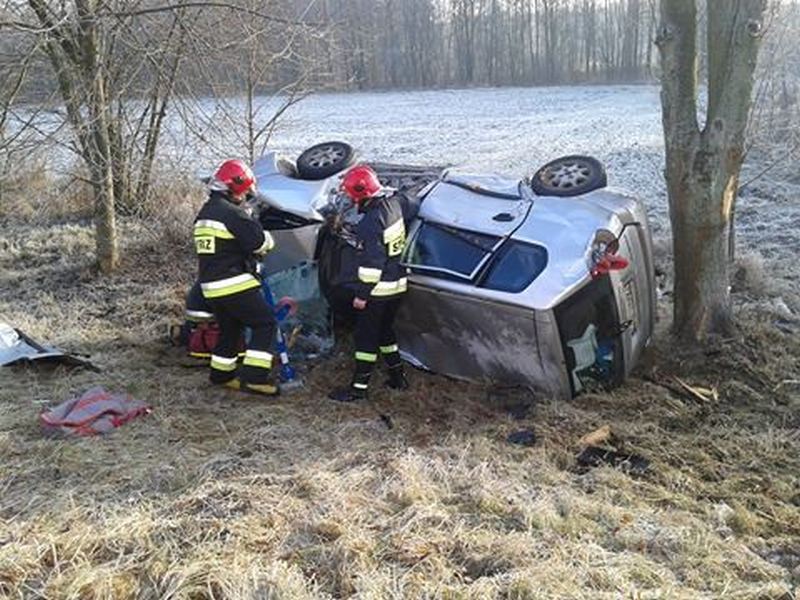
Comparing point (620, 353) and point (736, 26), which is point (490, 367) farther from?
point (736, 26)

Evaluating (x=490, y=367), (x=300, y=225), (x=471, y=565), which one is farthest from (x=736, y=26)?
(x=471, y=565)

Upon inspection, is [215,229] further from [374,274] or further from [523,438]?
[523,438]

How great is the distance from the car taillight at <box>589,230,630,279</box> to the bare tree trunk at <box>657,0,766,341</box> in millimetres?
1350

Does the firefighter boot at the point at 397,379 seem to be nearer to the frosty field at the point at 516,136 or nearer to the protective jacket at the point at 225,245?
the protective jacket at the point at 225,245

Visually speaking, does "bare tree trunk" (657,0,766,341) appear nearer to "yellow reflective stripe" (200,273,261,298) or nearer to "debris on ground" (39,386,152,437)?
"yellow reflective stripe" (200,273,261,298)

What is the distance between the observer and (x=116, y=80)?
33.1ft

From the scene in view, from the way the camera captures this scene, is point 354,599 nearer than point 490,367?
Yes

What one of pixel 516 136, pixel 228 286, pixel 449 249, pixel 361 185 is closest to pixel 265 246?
pixel 228 286

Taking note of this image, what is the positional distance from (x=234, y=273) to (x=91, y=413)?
1322mm

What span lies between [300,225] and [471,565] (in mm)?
3575

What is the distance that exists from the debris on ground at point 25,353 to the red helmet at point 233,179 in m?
1.78

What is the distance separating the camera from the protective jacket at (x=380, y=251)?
5.43 m

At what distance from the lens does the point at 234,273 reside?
5.59 metres

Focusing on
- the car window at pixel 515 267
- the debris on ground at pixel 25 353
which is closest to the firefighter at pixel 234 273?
the debris on ground at pixel 25 353
